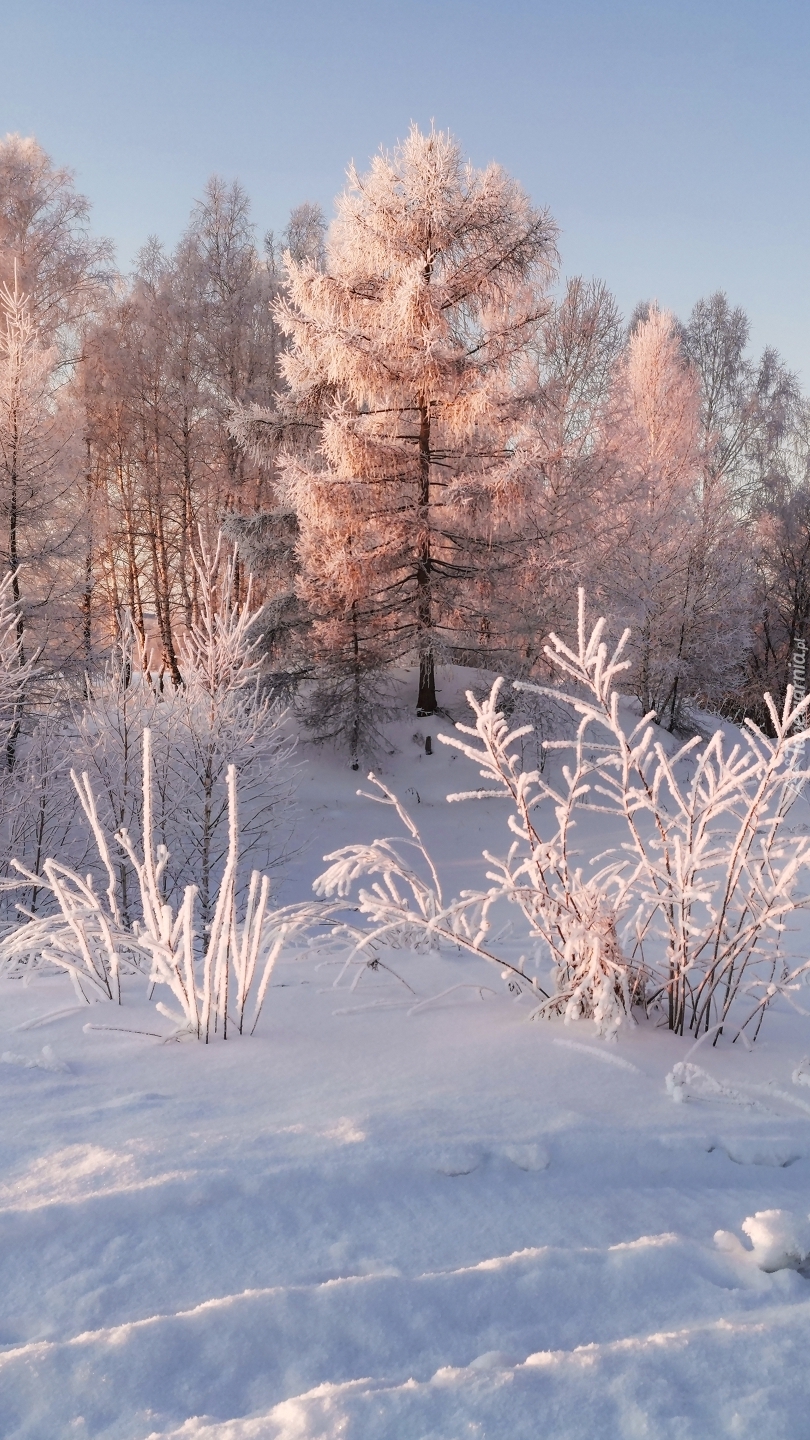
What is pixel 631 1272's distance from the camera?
1.35 metres

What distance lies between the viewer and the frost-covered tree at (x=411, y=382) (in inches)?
489

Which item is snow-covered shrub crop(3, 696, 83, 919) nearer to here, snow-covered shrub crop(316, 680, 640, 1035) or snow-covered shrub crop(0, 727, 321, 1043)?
snow-covered shrub crop(0, 727, 321, 1043)

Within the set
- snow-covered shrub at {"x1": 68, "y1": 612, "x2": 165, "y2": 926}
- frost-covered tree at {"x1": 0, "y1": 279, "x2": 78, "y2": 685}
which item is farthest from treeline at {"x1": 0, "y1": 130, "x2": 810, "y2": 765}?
snow-covered shrub at {"x1": 68, "y1": 612, "x2": 165, "y2": 926}

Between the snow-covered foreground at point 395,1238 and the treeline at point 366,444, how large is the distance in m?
7.21

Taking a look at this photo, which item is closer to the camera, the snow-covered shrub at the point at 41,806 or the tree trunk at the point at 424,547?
the snow-covered shrub at the point at 41,806

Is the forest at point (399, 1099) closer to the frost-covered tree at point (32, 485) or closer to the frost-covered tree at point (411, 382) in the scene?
the frost-covered tree at point (32, 485)

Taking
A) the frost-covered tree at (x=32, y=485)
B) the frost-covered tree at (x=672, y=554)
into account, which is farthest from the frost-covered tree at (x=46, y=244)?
the frost-covered tree at (x=672, y=554)

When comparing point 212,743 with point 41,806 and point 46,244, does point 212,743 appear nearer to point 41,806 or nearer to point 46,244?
point 41,806

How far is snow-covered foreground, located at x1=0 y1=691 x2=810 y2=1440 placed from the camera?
1061mm

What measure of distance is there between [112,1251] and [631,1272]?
0.85 m

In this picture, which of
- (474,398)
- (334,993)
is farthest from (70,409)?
(334,993)

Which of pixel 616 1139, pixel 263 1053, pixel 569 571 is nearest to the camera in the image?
pixel 616 1139

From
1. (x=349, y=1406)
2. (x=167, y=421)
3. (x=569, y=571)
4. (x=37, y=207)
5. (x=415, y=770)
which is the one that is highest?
(x=37, y=207)

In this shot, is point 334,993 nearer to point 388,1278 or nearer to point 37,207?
point 388,1278
